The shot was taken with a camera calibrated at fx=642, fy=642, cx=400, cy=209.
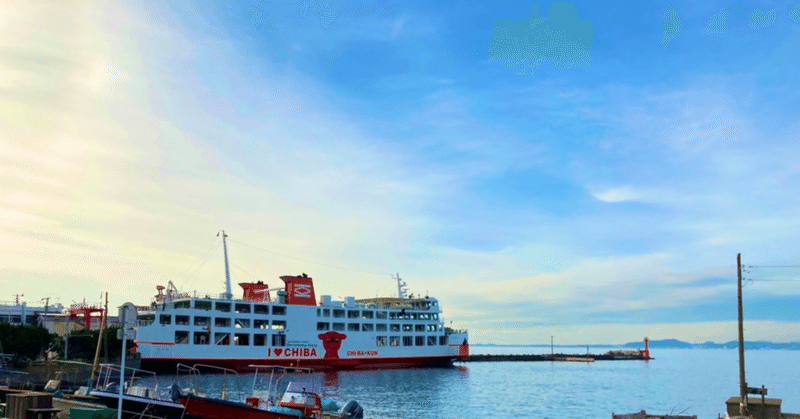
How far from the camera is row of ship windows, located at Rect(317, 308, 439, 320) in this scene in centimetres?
7481

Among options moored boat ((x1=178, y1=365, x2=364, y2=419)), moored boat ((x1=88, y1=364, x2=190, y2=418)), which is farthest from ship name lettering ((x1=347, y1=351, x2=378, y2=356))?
moored boat ((x1=178, y1=365, x2=364, y2=419))

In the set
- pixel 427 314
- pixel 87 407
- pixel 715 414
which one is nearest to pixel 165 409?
pixel 87 407

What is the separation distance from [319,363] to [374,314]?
9.98 metres

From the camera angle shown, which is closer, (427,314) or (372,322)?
(372,322)

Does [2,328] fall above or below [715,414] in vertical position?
above

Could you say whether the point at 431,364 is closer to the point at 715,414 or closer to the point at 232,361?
the point at 232,361

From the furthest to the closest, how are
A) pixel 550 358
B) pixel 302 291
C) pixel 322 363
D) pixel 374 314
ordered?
pixel 550 358
pixel 374 314
pixel 302 291
pixel 322 363

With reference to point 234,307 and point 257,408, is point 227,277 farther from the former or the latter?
point 257,408

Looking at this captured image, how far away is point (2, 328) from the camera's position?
A: 2293 inches

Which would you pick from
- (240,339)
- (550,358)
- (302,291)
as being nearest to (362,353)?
(302,291)

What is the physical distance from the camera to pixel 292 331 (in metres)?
71.6

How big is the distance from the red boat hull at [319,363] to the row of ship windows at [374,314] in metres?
5.08

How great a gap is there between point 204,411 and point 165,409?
179 cm

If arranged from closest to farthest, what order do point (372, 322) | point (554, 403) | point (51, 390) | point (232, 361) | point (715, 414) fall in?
point (51, 390), point (715, 414), point (554, 403), point (232, 361), point (372, 322)
